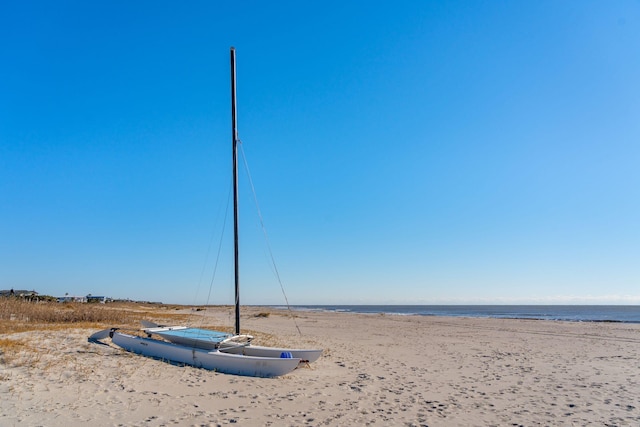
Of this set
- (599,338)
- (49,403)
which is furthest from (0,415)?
(599,338)

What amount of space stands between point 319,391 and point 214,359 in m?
3.20

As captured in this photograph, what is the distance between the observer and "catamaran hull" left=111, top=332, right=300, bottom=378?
10.8m

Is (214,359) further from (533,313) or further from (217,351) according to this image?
(533,313)

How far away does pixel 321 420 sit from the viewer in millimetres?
7617

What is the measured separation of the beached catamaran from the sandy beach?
333mm

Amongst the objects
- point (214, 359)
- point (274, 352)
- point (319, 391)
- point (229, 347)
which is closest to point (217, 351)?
point (214, 359)

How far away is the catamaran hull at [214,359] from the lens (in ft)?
35.4

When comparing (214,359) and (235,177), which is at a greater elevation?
(235,177)

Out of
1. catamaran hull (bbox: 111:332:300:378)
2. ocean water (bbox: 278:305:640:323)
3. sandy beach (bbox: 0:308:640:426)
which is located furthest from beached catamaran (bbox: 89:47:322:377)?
ocean water (bbox: 278:305:640:323)

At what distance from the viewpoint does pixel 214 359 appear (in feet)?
37.3

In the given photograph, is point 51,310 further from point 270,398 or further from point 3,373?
point 270,398

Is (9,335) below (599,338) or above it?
above

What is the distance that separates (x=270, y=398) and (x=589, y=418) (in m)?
6.08

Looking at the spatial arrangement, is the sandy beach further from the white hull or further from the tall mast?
the tall mast
